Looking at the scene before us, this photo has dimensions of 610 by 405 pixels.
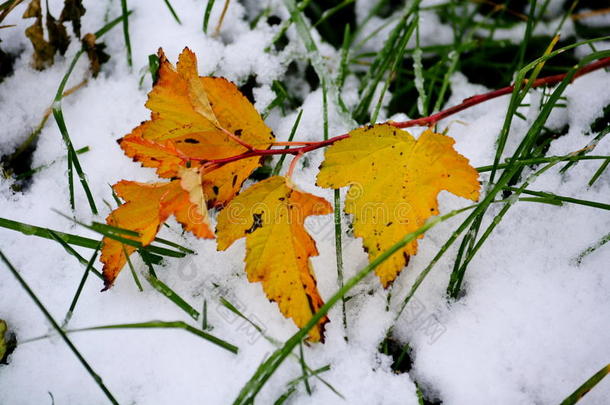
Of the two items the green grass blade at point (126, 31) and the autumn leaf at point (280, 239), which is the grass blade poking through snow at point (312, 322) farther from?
the green grass blade at point (126, 31)

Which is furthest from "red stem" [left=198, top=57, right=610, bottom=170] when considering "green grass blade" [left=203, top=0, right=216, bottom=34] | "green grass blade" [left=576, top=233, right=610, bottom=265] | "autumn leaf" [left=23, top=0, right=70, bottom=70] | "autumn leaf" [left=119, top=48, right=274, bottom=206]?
"autumn leaf" [left=23, top=0, right=70, bottom=70]

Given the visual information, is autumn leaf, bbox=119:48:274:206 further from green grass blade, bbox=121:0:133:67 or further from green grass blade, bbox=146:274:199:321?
green grass blade, bbox=121:0:133:67

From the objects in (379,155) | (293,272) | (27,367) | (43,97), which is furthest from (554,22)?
(27,367)

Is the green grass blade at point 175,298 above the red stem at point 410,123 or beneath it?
beneath

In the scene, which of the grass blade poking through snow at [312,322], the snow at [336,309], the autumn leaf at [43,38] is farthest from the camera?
the autumn leaf at [43,38]

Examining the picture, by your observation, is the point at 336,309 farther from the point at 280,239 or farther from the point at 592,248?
the point at 592,248

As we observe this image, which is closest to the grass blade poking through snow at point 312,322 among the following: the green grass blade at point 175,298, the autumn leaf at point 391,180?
the autumn leaf at point 391,180

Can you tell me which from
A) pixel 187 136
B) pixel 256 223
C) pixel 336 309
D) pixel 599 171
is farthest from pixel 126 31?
pixel 599 171
